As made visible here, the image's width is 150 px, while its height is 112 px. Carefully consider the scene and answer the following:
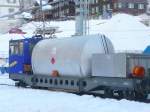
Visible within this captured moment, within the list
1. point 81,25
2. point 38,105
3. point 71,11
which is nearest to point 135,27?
point 71,11

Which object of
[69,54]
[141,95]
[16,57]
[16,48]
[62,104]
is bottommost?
[141,95]

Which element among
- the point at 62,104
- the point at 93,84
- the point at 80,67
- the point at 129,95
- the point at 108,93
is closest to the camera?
the point at 62,104

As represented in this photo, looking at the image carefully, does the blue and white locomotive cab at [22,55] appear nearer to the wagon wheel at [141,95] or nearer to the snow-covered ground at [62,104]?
the snow-covered ground at [62,104]

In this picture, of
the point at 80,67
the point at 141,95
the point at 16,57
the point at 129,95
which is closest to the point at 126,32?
the point at 16,57

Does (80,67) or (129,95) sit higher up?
(80,67)

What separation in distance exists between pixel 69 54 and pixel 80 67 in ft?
4.28

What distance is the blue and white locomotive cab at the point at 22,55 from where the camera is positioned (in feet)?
110

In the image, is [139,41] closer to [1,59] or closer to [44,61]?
[1,59]

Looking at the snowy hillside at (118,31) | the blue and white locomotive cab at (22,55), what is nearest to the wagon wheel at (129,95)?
the blue and white locomotive cab at (22,55)

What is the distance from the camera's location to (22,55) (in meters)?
33.6

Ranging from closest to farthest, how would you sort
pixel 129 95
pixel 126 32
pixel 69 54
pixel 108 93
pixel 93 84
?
pixel 129 95, pixel 108 93, pixel 93 84, pixel 69 54, pixel 126 32

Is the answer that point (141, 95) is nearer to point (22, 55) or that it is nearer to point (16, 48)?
point (22, 55)

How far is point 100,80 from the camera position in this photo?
2614 cm

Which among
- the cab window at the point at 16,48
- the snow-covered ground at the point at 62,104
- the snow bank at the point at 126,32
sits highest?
the cab window at the point at 16,48
